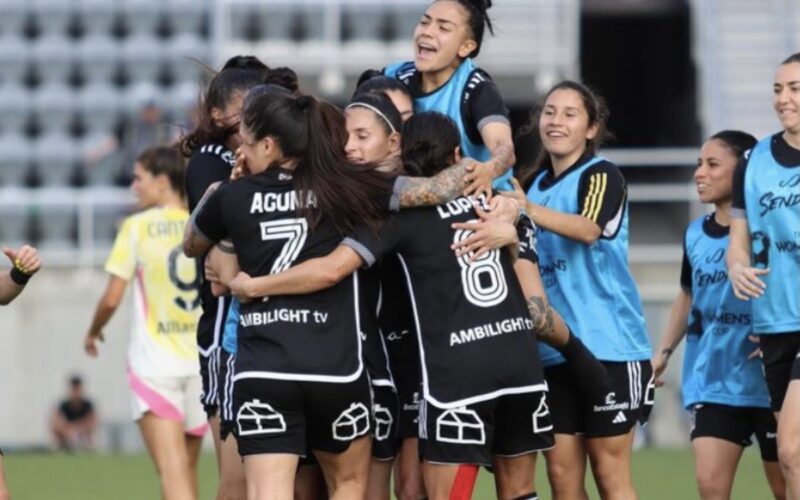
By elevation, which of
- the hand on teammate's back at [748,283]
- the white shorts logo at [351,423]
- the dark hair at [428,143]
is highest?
the dark hair at [428,143]

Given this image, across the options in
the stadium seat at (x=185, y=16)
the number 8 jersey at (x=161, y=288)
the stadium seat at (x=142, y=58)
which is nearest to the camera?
the number 8 jersey at (x=161, y=288)

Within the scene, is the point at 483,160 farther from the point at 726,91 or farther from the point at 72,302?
the point at 726,91

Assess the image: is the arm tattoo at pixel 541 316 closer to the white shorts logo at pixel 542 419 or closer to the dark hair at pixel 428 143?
the white shorts logo at pixel 542 419

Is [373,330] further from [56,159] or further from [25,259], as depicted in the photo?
[56,159]

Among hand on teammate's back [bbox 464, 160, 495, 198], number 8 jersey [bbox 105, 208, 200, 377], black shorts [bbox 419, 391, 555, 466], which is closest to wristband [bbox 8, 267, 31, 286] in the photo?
black shorts [bbox 419, 391, 555, 466]

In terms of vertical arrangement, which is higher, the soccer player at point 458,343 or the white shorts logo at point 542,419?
the soccer player at point 458,343

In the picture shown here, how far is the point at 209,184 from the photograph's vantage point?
688cm

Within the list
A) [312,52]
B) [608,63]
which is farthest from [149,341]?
[608,63]

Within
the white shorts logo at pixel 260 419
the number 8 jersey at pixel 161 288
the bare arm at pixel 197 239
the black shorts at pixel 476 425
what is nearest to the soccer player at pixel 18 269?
the bare arm at pixel 197 239

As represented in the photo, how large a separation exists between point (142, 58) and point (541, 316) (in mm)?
14353

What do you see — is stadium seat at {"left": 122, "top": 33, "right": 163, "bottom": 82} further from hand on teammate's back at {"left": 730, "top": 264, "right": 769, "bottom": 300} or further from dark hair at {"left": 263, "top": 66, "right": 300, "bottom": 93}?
hand on teammate's back at {"left": 730, "top": 264, "right": 769, "bottom": 300}

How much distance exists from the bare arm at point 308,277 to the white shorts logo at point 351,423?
0.46 meters

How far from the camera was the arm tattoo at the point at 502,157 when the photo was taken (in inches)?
254

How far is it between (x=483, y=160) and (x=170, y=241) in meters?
2.97
